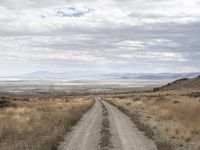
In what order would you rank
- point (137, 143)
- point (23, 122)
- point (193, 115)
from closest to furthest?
point (137, 143)
point (23, 122)
point (193, 115)

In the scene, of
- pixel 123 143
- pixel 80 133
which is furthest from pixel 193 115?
pixel 123 143

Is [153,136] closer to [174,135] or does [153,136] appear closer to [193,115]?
[174,135]

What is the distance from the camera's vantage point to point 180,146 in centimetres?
1864

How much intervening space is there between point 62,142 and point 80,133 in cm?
401

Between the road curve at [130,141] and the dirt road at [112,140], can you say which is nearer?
the dirt road at [112,140]

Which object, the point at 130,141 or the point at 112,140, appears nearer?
the point at 130,141

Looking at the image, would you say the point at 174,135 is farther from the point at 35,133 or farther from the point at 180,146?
the point at 35,133

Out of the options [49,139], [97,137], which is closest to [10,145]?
[49,139]

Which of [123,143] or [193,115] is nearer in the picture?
[123,143]

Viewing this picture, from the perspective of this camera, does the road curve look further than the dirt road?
Yes

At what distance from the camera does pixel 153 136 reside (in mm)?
22047

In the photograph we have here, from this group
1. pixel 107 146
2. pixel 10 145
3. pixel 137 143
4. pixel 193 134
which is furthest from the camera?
pixel 193 134

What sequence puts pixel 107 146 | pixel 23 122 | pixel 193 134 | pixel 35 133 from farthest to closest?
pixel 23 122
pixel 193 134
pixel 35 133
pixel 107 146

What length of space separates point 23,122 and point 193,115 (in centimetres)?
1288
